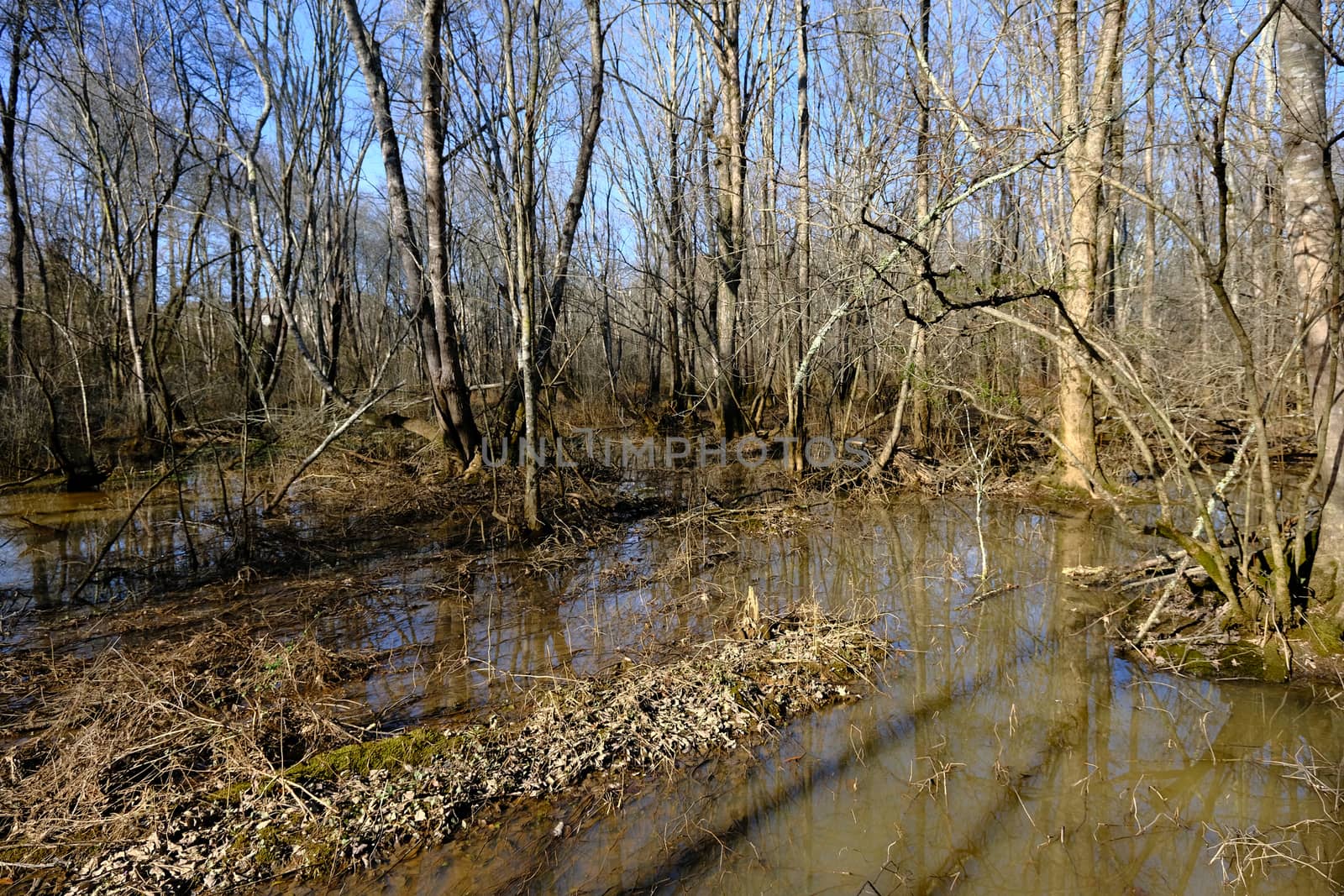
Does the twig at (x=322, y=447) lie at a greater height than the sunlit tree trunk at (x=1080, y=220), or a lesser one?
lesser

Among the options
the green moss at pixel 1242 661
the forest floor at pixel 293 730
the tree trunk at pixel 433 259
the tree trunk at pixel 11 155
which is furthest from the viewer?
the tree trunk at pixel 11 155

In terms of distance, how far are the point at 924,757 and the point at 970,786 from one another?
27 cm

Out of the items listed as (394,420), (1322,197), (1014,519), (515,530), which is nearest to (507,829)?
(515,530)

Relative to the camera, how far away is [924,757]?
3416 millimetres

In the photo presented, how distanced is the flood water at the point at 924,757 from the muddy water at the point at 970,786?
0.01 metres

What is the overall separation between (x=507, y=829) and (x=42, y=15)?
15849 mm

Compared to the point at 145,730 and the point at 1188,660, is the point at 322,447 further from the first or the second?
the point at 1188,660

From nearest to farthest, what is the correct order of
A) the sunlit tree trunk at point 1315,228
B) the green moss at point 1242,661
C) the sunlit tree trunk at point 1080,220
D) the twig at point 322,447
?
the sunlit tree trunk at point 1315,228 → the green moss at point 1242,661 → the twig at point 322,447 → the sunlit tree trunk at point 1080,220

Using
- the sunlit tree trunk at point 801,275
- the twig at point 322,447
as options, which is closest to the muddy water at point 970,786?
the twig at point 322,447

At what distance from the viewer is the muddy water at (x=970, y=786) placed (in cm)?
269

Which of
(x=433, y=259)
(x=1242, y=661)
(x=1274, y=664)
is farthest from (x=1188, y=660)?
(x=433, y=259)

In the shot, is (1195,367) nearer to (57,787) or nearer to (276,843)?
(276,843)

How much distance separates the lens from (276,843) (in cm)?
283

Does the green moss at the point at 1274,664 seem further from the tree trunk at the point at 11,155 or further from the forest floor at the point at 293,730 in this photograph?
the tree trunk at the point at 11,155
